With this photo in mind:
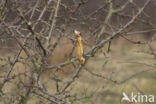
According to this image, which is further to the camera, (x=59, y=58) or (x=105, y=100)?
(x=59, y=58)

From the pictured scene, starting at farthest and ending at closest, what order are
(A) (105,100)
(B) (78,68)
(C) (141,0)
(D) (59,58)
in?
(D) (59,58), (A) (105,100), (C) (141,0), (B) (78,68)

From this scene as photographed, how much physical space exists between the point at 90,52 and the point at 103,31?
423mm

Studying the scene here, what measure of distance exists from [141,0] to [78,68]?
147cm

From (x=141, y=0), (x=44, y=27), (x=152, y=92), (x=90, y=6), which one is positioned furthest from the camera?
(x=141, y=0)

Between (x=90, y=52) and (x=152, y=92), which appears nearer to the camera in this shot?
(x=90, y=52)

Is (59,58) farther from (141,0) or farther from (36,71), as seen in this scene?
(36,71)

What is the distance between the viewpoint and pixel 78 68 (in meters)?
2.55

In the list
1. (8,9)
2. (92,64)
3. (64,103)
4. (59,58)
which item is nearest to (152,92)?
(64,103)

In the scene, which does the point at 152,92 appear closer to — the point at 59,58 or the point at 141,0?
the point at 141,0

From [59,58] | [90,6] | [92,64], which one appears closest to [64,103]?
[90,6]

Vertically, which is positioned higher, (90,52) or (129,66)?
(90,52)

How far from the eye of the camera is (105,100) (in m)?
10.2

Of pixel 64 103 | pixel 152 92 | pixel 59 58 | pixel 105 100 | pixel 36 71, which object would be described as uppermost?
pixel 36 71

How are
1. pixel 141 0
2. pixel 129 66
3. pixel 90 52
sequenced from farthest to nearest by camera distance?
1. pixel 129 66
2. pixel 141 0
3. pixel 90 52
